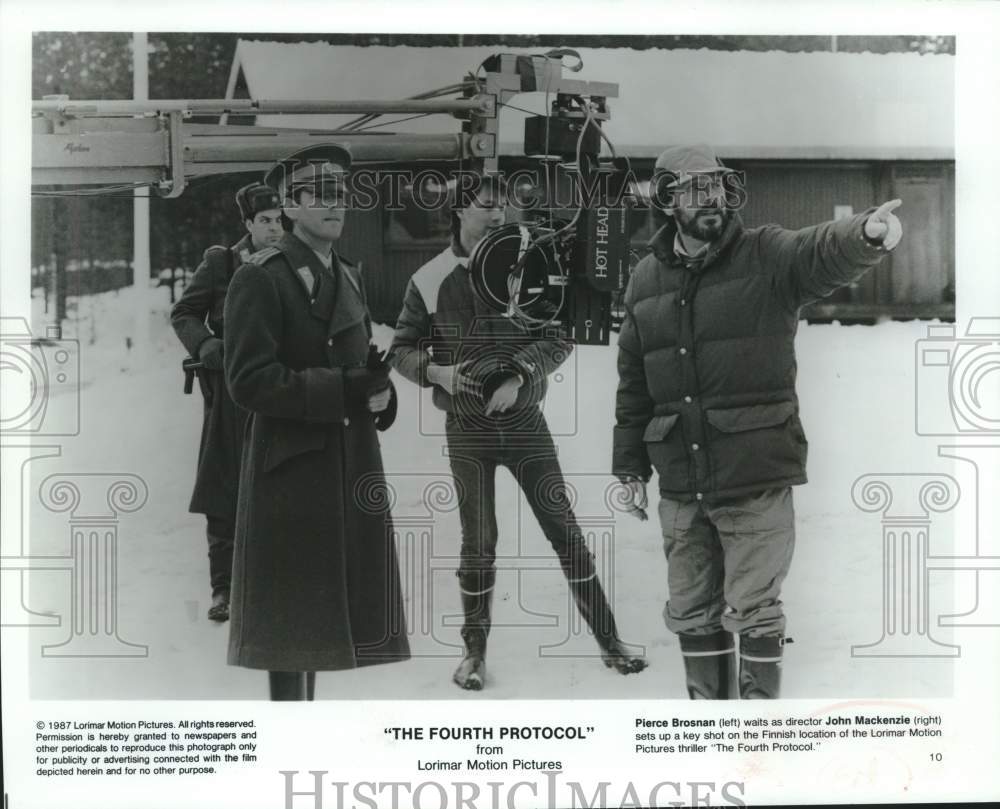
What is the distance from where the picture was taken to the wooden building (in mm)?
3871

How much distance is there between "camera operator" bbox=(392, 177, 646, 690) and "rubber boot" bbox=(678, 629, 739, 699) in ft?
0.55

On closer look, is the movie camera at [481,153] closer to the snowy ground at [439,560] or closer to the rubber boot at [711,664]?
the snowy ground at [439,560]

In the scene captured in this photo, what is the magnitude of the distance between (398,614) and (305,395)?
75cm

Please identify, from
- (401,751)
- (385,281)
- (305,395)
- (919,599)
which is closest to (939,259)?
(919,599)

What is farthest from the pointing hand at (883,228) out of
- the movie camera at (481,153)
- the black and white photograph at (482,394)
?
the movie camera at (481,153)

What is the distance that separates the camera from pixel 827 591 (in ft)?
12.9

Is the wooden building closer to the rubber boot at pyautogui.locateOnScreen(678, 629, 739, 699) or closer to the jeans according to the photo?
the jeans

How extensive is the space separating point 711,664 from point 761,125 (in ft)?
5.50

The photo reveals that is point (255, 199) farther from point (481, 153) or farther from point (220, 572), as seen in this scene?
point (220, 572)

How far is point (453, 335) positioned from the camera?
3863 mm

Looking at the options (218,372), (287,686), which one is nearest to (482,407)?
(218,372)

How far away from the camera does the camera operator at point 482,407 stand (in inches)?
152

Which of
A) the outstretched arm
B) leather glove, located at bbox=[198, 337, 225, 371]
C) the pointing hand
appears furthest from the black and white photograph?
the pointing hand

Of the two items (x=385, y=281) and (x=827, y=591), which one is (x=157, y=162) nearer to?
(x=385, y=281)
